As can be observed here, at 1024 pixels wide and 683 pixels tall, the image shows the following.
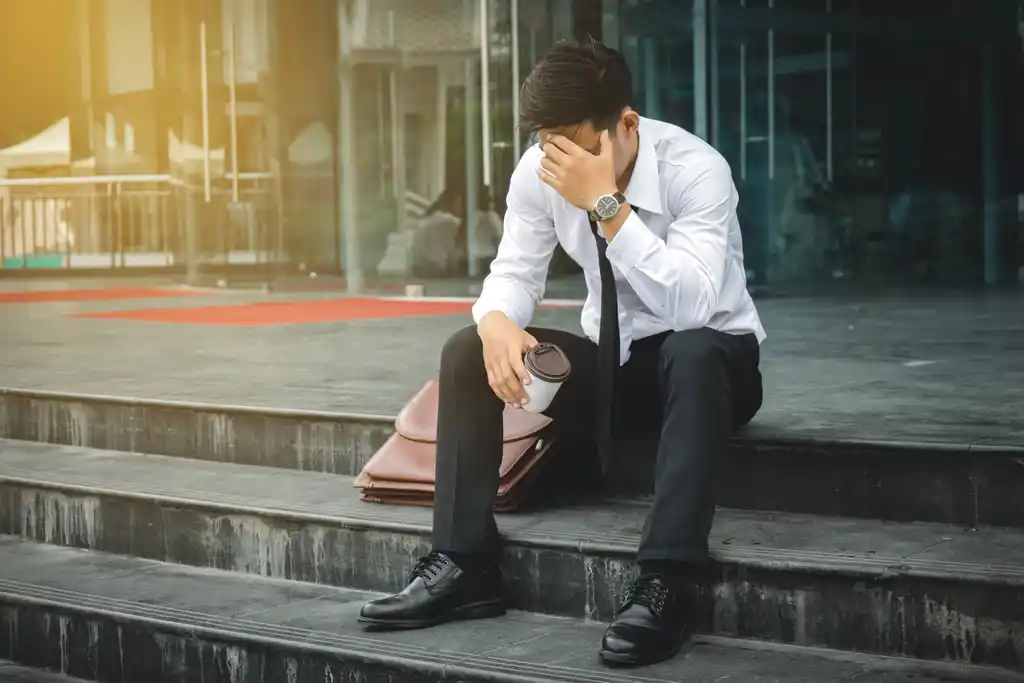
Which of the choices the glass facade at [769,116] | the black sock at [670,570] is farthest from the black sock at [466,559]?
the glass facade at [769,116]

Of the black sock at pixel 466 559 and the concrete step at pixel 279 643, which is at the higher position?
the black sock at pixel 466 559

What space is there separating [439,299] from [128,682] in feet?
22.0

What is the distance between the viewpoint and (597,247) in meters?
2.82

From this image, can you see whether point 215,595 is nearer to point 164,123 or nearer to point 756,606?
point 756,606

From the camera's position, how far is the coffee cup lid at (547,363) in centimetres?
262

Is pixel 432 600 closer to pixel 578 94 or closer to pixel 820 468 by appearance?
pixel 820 468

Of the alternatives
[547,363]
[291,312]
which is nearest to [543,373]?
[547,363]

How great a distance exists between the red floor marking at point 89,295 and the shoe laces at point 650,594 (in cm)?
883

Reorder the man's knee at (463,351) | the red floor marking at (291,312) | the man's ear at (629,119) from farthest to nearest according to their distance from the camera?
the red floor marking at (291,312), the man's knee at (463,351), the man's ear at (629,119)

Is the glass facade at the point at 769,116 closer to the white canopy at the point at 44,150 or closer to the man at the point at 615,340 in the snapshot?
the white canopy at the point at 44,150

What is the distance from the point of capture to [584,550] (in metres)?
2.87

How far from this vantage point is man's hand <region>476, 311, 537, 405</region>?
2.67 metres

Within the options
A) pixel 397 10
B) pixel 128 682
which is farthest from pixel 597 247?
pixel 397 10

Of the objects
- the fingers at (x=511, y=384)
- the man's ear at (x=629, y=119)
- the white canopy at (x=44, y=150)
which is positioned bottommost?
the fingers at (x=511, y=384)
